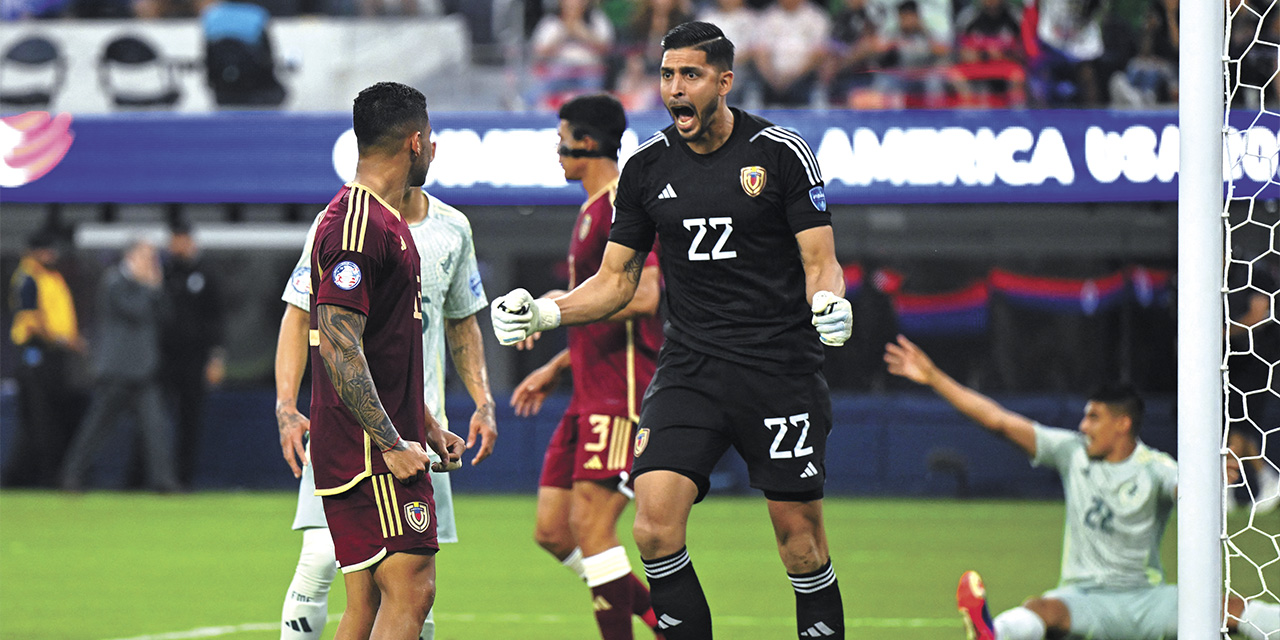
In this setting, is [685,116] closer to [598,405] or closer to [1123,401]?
[598,405]

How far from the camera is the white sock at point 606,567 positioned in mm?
5168

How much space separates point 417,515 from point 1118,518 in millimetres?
2925

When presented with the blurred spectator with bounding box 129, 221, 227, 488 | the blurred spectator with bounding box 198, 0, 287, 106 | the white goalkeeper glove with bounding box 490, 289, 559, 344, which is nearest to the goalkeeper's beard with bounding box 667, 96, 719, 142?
the white goalkeeper glove with bounding box 490, 289, 559, 344

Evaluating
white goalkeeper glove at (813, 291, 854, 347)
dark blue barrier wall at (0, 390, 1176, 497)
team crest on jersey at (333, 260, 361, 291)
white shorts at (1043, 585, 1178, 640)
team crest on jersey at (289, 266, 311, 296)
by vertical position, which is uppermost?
team crest on jersey at (333, 260, 361, 291)

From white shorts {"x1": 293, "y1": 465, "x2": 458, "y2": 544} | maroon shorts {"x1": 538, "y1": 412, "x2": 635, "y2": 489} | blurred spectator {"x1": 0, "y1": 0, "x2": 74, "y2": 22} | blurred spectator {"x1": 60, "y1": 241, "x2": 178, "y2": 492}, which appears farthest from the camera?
blurred spectator {"x1": 0, "y1": 0, "x2": 74, "y2": 22}

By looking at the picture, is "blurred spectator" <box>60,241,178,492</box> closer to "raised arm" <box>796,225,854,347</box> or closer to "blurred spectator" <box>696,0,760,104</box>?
"blurred spectator" <box>696,0,760,104</box>

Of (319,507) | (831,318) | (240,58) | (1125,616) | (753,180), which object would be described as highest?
(240,58)

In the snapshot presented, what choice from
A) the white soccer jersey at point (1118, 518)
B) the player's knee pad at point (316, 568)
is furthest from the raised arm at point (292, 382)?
the white soccer jersey at point (1118, 518)

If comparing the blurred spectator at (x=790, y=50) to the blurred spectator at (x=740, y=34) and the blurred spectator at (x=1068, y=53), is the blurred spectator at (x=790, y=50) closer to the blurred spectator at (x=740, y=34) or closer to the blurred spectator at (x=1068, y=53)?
the blurred spectator at (x=740, y=34)

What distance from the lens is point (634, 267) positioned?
461cm

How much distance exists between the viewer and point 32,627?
646 centimetres

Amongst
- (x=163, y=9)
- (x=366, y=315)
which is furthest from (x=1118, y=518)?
(x=163, y=9)

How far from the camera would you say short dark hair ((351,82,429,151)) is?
3.84 m

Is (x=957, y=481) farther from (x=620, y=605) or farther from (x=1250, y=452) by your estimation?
(x=620, y=605)
